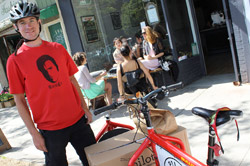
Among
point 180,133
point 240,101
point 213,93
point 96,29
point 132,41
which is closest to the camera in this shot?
point 180,133

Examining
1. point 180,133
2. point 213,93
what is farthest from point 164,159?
point 213,93

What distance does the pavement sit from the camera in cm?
336

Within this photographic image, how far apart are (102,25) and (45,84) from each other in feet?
21.8

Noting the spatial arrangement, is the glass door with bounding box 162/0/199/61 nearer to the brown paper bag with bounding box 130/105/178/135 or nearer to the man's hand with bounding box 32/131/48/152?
the brown paper bag with bounding box 130/105/178/135

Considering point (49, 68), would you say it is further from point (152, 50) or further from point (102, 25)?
point (102, 25)

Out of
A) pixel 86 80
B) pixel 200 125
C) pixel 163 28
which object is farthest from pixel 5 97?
pixel 200 125

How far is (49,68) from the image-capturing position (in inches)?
89.1

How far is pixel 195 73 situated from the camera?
719cm

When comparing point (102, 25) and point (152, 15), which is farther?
point (102, 25)

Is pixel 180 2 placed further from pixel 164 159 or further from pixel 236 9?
pixel 164 159

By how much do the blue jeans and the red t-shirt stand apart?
6 centimetres

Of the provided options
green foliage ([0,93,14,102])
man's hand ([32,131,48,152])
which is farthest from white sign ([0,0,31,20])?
man's hand ([32,131,48,152])

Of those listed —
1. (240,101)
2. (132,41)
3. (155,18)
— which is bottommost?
(240,101)

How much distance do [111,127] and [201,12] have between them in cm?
999
